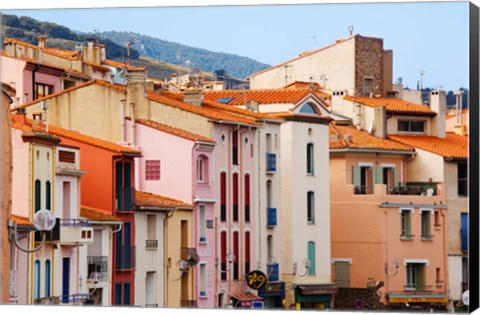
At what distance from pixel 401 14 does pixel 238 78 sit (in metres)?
8.89

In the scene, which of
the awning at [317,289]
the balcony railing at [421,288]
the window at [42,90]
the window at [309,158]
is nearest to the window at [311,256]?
the awning at [317,289]

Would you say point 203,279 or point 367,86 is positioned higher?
point 367,86

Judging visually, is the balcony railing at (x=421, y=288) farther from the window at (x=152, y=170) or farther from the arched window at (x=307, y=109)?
the window at (x=152, y=170)

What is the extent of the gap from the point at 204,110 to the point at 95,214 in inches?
292

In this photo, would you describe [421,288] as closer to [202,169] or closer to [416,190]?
[416,190]

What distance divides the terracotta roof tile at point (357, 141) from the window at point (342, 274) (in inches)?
132

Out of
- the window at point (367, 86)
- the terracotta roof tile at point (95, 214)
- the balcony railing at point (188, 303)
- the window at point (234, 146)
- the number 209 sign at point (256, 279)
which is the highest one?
the window at point (367, 86)

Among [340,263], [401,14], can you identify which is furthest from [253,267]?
[401,14]

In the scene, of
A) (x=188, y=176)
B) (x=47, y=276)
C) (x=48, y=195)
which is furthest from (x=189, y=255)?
(x=48, y=195)

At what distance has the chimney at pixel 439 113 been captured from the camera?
67.2 metres

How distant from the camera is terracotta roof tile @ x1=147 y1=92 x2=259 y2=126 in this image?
60906 millimetres

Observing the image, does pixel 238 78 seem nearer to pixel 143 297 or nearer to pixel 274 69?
pixel 274 69

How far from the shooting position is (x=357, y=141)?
67562mm

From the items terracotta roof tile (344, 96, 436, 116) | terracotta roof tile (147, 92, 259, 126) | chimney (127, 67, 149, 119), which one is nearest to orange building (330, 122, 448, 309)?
terracotta roof tile (344, 96, 436, 116)
